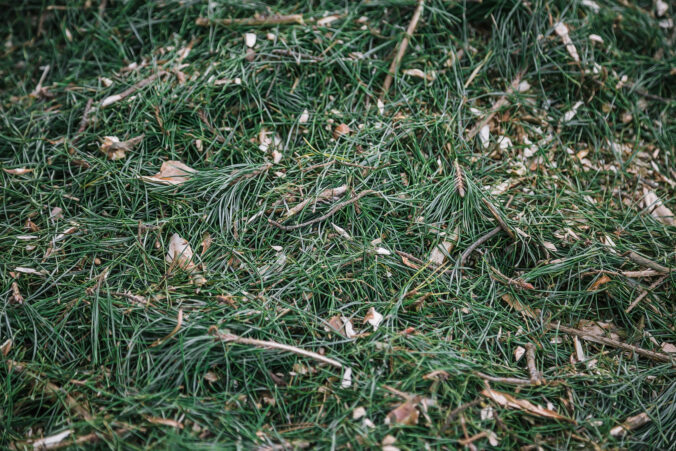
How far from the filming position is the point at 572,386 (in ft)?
5.35

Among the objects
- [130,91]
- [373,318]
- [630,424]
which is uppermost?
[130,91]

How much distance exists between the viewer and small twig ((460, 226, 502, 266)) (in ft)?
6.18

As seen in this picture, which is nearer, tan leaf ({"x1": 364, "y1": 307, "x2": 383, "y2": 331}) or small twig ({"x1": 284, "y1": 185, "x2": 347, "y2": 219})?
tan leaf ({"x1": 364, "y1": 307, "x2": 383, "y2": 331})

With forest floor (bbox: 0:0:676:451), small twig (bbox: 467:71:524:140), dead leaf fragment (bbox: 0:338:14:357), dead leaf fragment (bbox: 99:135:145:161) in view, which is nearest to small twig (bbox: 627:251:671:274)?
forest floor (bbox: 0:0:676:451)

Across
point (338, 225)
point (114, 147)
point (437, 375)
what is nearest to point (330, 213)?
point (338, 225)

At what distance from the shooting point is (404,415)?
1.47 m

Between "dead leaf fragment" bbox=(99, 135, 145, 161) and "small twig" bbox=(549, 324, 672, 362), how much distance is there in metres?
1.67

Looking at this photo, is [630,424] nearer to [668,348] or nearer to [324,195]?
[668,348]

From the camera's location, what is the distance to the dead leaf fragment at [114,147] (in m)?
2.07

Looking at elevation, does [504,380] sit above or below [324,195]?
below

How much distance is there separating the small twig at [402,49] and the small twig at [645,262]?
113 cm

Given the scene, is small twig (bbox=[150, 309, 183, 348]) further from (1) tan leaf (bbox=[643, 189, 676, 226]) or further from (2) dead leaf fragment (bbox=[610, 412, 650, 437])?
(1) tan leaf (bbox=[643, 189, 676, 226])

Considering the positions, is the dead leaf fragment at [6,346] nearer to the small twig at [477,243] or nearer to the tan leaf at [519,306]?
the small twig at [477,243]

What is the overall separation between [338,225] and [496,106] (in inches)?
35.9
